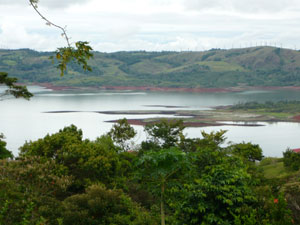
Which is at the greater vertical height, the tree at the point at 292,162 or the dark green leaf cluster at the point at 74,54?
the dark green leaf cluster at the point at 74,54

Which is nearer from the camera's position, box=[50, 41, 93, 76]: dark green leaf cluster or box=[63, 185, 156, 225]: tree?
box=[50, 41, 93, 76]: dark green leaf cluster

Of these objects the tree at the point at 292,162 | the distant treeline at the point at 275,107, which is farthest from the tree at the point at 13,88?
the distant treeline at the point at 275,107

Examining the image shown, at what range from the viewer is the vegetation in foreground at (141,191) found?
12.9 meters

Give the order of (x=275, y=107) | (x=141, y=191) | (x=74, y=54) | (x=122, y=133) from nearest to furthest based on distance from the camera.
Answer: (x=74, y=54)
(x=141, y=191)
(x=122, y=133)
(x=275, y=107)

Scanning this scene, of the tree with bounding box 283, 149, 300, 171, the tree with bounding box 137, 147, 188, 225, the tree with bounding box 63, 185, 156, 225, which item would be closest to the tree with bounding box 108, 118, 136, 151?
the tree with bounding box 283, 149, 300, 171

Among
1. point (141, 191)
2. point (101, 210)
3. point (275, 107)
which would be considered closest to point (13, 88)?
point (141, 191)

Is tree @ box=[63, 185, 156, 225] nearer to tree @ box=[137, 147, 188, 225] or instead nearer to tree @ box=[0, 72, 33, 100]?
tree @ box=[137, 147, 188, 225]

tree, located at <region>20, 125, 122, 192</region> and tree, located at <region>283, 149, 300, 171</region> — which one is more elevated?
tree, located at <region>20, 125, 122, 192</region>

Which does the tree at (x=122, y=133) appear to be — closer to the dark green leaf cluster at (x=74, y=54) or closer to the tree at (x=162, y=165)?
the tree at (x=162, y=165)

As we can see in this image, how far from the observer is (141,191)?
86.2 feet

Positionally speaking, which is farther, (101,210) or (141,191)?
(141,191)

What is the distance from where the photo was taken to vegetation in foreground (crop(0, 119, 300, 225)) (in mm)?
12891

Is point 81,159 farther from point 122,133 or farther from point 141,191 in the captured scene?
point 122,133

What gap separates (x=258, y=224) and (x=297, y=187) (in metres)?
4.11
